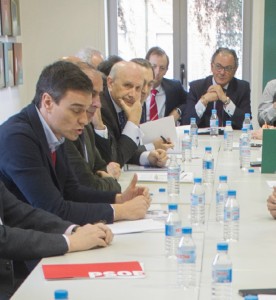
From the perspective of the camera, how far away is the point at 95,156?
12.7ft

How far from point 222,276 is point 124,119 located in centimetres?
301

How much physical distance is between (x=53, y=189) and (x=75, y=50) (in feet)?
16.1

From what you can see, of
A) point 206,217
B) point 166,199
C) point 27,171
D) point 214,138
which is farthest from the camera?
point 214,138

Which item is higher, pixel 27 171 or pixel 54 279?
pixel 27 171

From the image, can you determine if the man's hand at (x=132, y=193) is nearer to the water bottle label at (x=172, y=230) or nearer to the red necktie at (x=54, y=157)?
the red necktie at (x=54, y=157)

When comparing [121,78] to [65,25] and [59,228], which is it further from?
[65,25]

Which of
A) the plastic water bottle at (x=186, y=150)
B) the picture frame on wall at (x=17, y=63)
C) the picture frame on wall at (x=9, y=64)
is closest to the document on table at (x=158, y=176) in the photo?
the plastic water bottle at (x=186, y=150)

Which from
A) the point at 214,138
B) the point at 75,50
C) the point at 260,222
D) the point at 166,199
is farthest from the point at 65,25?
the point at 260,222

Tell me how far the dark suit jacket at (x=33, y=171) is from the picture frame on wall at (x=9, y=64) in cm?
392

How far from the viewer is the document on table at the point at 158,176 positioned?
3808 mm

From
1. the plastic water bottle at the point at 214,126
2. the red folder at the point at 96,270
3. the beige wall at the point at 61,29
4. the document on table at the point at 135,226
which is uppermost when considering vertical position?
the beige wall at the point at 61,29

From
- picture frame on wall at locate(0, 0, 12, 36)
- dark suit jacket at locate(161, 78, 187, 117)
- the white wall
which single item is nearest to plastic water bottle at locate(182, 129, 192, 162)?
dark suit jacket at locate(161, 78, 187, 117)

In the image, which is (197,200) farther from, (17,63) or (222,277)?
(17,63)

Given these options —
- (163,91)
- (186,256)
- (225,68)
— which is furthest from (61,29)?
(186,256)
